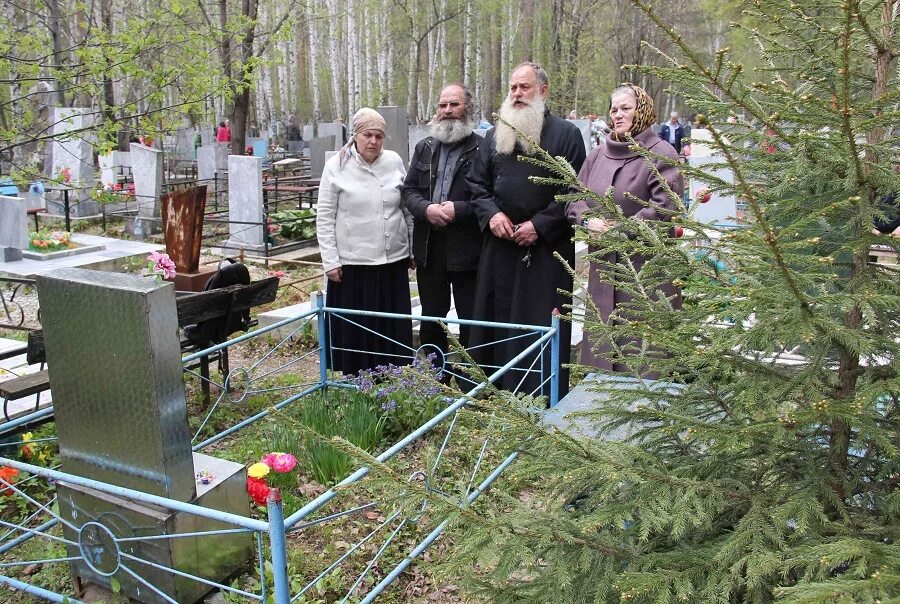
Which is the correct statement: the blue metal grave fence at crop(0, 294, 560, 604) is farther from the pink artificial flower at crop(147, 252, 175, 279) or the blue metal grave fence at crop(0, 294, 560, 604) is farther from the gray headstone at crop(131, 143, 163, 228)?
the gray headstone at crop(131, 143, 163, 228)

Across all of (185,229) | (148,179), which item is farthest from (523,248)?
(148,179)

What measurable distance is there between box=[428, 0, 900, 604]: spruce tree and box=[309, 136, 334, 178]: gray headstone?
13.5m

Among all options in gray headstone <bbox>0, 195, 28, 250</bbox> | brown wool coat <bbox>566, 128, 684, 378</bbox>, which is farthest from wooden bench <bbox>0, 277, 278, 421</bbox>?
gray headstone <bbox>0, 195, 28, 250</bbox>

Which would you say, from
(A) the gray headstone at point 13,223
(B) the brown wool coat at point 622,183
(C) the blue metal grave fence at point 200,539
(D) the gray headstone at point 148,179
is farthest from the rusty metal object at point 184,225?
(D) the gray headstone at point 148,179

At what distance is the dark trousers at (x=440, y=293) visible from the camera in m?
5.18

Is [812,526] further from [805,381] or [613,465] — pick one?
[613,465]

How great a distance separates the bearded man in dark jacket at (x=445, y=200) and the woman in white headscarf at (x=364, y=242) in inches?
5.3

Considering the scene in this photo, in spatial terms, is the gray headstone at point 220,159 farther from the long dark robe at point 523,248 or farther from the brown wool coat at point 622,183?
the brown wool coat at point 622,183

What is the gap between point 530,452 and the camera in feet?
6.40

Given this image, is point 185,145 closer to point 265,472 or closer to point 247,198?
point 247,198

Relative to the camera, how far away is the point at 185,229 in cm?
662

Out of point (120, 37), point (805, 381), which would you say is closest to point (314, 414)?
point (120, 37)

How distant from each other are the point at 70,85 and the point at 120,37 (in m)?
0.50

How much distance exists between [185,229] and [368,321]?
2358mm
